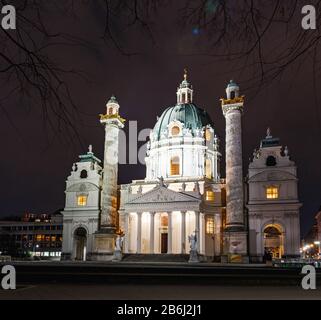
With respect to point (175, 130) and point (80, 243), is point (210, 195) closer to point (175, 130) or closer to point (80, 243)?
point (175, 130)

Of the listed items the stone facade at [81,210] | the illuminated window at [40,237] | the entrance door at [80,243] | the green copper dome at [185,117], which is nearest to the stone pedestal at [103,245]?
the stone facade at [81,210]

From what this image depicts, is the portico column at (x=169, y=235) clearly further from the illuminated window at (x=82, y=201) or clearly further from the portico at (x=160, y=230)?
the illuminated window at (x=82, y=201)

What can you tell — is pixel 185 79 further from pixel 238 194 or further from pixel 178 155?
pixel 238 194

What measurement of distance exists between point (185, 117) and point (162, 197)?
22.6 m

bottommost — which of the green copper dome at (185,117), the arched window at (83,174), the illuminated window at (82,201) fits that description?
the illuminated window at (82,201)

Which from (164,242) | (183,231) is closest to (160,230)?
(164,242)

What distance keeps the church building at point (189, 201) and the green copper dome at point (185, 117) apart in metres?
0.56

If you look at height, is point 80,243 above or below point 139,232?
below

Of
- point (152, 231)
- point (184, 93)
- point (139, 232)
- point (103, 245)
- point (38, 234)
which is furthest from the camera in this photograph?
point (38, 234)

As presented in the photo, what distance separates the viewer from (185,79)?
9594cm

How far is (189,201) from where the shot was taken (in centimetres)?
7100

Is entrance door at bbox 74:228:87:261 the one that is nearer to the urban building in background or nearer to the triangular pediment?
the triangular pediment

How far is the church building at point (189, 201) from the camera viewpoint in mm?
67000
